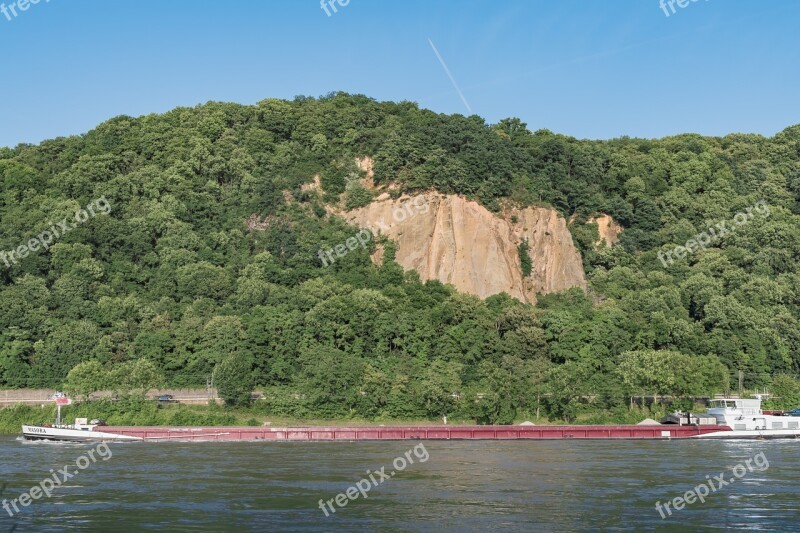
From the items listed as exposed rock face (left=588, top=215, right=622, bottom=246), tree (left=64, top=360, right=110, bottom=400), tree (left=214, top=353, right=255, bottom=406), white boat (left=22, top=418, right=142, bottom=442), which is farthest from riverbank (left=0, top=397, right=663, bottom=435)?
exposed rock face (left=588, top=215, right=622, bottom=246)

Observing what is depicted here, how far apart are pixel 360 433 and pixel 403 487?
3048 centimetres

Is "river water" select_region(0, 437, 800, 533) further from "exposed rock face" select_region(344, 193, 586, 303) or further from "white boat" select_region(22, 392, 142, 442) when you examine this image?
"exposed rock face" select_region(344, 193, 586, 303)

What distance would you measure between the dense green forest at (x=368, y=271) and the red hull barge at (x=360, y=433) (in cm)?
526

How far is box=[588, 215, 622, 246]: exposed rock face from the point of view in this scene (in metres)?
131

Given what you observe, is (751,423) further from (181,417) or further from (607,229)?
(181,417)

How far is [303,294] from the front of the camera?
338 feet

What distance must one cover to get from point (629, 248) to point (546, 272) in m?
15.6

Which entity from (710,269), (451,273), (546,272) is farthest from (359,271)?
(710,269)

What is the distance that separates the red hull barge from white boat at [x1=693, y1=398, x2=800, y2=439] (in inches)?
407

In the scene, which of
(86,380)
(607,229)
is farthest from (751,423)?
(86,380)

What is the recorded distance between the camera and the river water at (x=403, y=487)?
42.1 meters

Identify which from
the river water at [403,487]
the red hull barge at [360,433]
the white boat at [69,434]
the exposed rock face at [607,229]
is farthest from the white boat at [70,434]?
the exposed rock face at [607,229]

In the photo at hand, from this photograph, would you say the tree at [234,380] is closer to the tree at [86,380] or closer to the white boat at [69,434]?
the tree at [86,380]

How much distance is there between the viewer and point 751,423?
8750 centimetres
